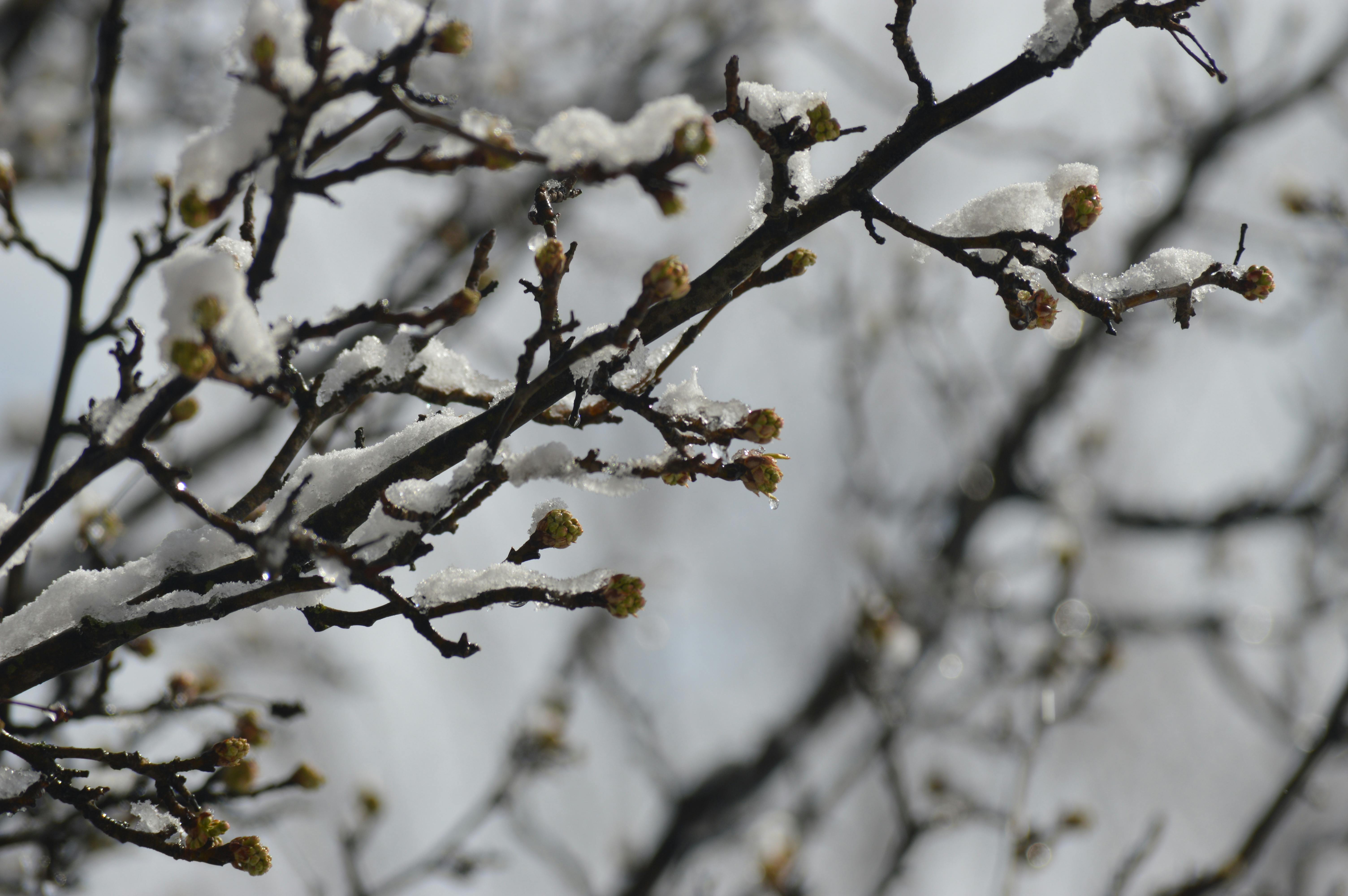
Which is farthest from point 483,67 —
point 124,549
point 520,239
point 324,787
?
point 324,787

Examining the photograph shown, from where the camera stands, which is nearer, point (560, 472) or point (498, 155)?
point (498, 155)

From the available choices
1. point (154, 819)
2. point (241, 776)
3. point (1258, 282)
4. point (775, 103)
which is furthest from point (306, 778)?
point (1258, 282)

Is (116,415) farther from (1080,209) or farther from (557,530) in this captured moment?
(1080,209)

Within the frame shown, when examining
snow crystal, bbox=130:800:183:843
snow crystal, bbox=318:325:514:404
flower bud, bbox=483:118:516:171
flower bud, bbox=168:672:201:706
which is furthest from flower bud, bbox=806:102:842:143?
flower bud, bbox=168:672:201:706

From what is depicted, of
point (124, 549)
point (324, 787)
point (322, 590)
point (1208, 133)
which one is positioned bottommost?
point (322, 590)

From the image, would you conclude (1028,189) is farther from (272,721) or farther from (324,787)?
(272,721)

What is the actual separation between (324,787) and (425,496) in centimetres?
171

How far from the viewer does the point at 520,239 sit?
568cm

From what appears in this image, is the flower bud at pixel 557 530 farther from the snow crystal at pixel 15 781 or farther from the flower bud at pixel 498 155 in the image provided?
the snow crystal at pixel 15 781

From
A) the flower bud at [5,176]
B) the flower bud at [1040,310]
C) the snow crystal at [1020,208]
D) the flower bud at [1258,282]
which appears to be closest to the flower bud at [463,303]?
the snow crystal at [1020,208]

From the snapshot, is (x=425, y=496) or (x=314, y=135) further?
(x=425, y=496)

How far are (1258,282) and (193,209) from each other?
178cm

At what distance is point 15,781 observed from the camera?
5.27ft

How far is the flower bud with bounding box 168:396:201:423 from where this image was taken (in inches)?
83.2
